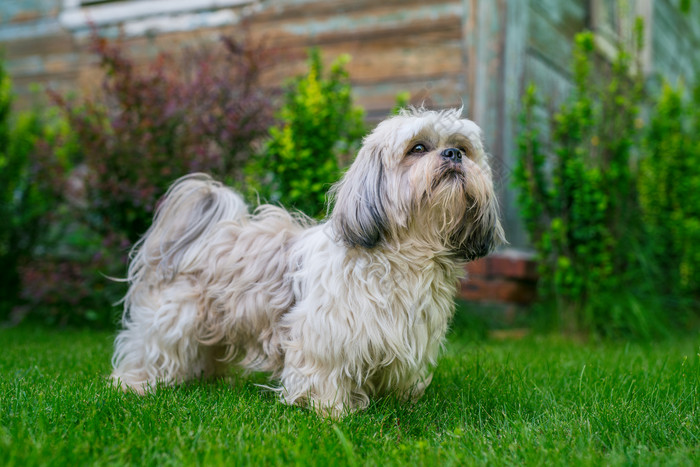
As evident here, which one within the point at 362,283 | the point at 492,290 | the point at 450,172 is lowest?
the point at 492,290

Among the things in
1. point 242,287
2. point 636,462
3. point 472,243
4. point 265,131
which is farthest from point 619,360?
point 265,131

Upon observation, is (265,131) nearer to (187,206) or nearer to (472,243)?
(187,206)

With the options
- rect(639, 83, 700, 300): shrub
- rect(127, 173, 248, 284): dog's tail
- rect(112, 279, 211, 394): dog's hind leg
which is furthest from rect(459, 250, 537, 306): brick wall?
rect(112, 279, 211, 394): dog's hind leg

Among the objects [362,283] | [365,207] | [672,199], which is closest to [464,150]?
[365,207]

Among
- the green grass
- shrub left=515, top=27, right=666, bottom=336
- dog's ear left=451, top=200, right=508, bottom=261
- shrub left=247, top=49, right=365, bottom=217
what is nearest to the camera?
the green grass

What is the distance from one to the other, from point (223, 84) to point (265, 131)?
0.51 m

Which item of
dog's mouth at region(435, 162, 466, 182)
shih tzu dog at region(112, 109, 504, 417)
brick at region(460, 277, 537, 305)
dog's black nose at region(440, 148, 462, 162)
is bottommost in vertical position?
brick at region(460, 277, 537, 305)

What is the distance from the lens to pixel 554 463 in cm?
201

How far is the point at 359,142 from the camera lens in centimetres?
476

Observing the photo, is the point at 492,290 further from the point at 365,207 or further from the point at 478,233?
the point at 365,207

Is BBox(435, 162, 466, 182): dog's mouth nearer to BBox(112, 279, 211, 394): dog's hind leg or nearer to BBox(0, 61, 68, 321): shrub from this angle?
BBox(112, 279, 211, 394): dog's hind leg

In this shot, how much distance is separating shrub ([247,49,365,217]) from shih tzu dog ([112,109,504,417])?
4.24 ft

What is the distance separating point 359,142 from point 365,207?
2270 mm

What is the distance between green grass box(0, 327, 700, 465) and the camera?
2043mm
